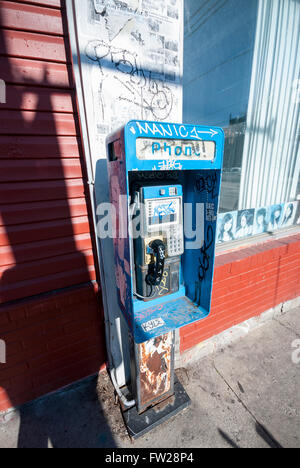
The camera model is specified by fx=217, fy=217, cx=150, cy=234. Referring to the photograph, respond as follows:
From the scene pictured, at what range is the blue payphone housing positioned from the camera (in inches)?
45.0

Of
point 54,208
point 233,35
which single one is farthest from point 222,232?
point 233,35

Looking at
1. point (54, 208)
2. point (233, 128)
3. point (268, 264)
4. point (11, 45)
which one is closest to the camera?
point (11, 45)

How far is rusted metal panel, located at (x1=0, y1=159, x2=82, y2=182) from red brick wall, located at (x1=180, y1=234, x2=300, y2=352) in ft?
5.10

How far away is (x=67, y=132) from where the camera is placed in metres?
1.50

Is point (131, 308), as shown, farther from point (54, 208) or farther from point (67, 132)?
point (67, 132)

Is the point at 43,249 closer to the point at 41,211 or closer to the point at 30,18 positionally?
the point at 41,211

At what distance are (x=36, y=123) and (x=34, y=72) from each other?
29cm

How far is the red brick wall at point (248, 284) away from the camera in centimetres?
223

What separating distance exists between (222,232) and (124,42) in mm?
1842

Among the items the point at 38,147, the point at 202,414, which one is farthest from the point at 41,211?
the point at 202,414

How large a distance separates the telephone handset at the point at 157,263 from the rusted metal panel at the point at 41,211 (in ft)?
2.14

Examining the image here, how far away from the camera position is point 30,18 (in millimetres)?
1275

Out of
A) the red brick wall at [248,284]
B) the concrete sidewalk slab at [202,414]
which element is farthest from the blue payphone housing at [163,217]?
the concrete sidewalk slab at [202,414]

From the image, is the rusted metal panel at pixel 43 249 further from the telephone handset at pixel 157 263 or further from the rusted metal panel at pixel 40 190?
the telephone handset at pixel 157 263
